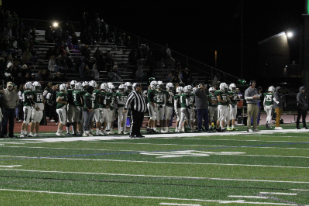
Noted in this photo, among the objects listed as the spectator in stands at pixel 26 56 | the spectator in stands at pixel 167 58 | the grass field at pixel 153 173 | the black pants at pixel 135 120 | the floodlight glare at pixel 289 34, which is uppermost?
→ the floodlight glare at pixel 289 34

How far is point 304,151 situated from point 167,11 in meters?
30.9

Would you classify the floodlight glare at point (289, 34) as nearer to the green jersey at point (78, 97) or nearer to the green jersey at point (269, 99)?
the green jersey at point (269, 99)

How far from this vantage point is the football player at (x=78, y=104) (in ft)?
63.9

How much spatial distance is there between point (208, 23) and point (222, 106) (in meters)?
23.6

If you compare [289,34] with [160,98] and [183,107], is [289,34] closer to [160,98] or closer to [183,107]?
[183,107]

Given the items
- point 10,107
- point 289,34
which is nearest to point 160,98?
point 10,107

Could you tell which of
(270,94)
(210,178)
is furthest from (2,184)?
(270,94)

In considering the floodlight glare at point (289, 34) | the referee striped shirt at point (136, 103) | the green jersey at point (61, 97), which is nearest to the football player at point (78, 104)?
Answer: the green jersey at point (61, 97)

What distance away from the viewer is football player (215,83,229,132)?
2219 cm

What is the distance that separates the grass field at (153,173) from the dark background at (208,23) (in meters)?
26.7

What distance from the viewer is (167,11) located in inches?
1709

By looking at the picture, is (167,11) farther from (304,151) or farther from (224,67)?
(304,151)

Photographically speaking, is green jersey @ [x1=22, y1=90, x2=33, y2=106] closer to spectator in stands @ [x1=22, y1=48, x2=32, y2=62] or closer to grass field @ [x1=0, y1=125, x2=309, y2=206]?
grass field @ [x1=0, y1=125, x2=309, y2=206]

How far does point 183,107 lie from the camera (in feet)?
72.0
